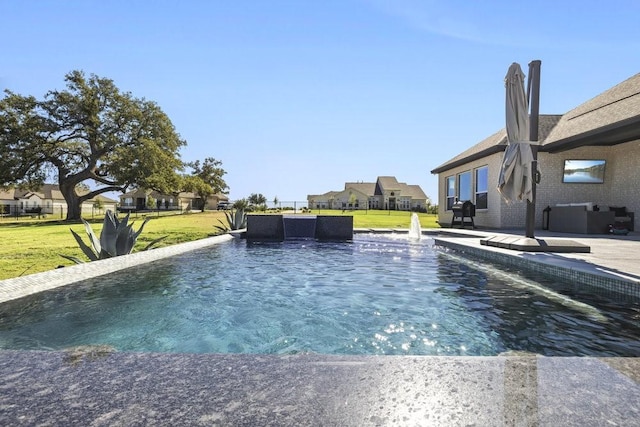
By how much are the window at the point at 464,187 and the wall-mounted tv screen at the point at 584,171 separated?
3887mm

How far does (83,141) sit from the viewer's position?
31.4m

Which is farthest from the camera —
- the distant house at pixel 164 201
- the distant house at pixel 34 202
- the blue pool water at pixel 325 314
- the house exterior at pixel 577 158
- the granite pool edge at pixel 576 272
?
the distant house at pixel 164 201

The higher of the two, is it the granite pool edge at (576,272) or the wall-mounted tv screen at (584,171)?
the wall-mounted tv screen at (584,171)

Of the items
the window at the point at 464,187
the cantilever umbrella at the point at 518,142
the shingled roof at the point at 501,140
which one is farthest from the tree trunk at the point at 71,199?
the cantilever umbrella at the point at 518,142

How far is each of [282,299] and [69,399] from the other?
284 cm

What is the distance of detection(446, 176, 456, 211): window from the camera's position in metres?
19.0

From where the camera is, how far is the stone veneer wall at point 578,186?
12.3 m

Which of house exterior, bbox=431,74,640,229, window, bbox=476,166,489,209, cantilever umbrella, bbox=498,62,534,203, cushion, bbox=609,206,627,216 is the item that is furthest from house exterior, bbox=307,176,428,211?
cantilever umbrella, bbox=498,62,534,203

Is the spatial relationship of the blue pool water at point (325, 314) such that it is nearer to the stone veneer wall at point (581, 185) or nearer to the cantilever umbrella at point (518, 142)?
the cantilever umbrella at point (518, 142)

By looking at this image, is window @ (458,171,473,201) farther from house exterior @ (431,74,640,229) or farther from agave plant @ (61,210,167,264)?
agave plant @ (61,210,167,264)

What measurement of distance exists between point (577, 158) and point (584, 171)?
56 centimetres

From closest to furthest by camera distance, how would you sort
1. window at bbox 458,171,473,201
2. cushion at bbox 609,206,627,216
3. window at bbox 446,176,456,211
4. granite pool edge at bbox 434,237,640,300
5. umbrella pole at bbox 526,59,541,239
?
granite pool edge at bbox 434,237,640,300 → umbrella pole at bbox 526,59,541,239 → cushion at bbox 609,206,627,216 → window at bbox 458,171,473,201 → window at bbox 446,176,456,211

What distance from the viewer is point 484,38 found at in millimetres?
10805

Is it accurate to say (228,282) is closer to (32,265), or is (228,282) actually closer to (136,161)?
(32,265)
